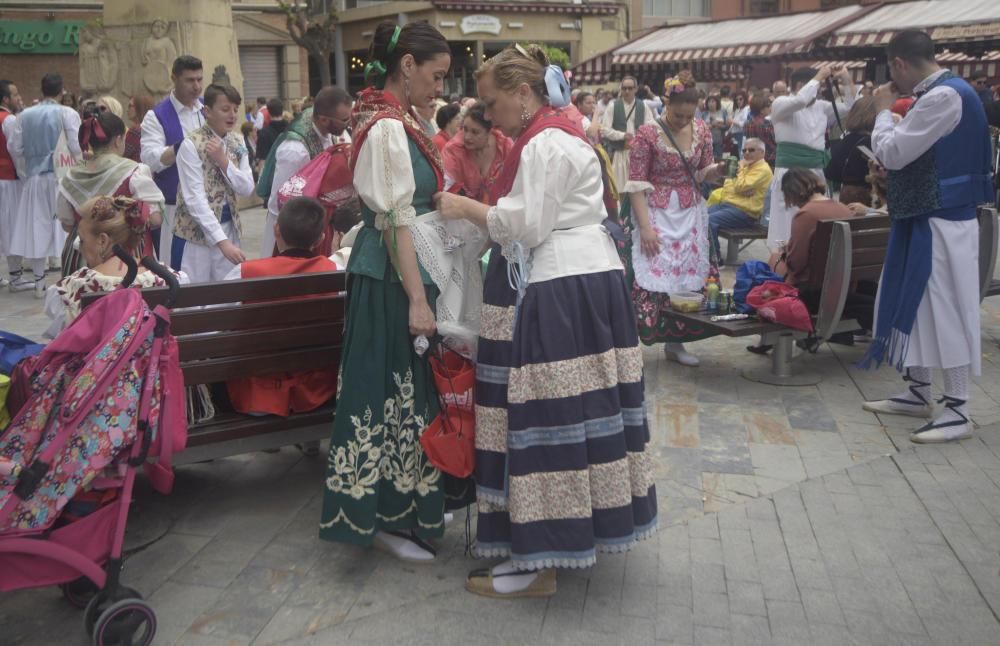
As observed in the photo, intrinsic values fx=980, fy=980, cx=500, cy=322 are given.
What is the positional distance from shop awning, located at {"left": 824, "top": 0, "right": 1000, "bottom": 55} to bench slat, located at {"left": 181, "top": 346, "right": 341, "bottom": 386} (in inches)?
623

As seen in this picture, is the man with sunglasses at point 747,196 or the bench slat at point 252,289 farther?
the man with sunglasses at point 747,196

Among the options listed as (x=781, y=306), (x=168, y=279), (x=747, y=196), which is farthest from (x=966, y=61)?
(x=168, y=279)

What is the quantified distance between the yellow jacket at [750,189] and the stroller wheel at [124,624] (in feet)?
25.9

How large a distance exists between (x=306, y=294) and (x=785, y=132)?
21.0 ft

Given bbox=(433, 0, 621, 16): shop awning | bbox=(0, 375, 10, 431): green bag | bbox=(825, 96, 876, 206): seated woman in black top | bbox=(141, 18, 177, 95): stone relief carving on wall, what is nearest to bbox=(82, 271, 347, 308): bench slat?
bbox=(0, 375, 10, 431): green bag

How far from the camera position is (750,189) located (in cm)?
984

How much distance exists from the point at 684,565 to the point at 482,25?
1171 inches

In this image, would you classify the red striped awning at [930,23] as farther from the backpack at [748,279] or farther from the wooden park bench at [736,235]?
the backpack at [748,279]

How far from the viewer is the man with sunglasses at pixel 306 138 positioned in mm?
5988

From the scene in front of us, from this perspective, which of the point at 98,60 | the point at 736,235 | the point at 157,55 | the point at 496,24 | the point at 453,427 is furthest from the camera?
the point at 496,24

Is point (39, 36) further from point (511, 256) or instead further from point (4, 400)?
point (511, 256)

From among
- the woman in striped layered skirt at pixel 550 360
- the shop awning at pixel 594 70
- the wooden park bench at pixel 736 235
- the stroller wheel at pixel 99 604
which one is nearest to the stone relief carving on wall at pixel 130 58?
the wooden park bench at pixel 736 235

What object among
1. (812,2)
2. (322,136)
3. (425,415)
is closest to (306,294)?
(425,415)

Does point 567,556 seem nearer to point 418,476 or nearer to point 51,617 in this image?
point 418,476
